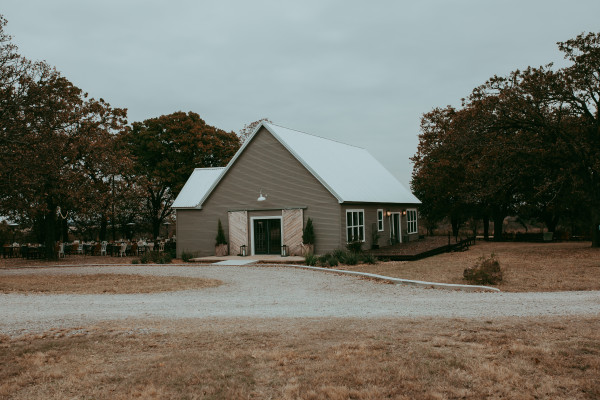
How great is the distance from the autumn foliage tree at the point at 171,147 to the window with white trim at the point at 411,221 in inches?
697

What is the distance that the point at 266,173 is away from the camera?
87.9ft

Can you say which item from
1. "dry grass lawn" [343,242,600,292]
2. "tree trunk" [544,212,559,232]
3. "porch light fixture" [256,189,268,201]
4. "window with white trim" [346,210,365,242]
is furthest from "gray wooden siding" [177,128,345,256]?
"tree trunk" [544,212,559,232]

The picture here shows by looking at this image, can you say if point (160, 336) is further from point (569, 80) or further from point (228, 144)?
point (228, 144)

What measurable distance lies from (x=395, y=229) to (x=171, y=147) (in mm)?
21633

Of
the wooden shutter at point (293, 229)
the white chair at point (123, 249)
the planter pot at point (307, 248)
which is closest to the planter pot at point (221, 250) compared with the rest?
the wooden shutter at point (293, 229)

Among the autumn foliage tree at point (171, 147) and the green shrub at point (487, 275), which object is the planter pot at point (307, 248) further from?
the autumn foliage tree at point (171, 147)

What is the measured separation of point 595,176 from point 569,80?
238 inches

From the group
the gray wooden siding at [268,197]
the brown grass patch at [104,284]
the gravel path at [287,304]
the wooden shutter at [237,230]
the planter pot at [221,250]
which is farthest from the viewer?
the planter pot at [221,250]

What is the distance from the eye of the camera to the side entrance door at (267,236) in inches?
1048

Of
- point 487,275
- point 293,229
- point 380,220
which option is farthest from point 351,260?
point 380,220

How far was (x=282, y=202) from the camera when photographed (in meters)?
26.3

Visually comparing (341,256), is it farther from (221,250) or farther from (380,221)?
(380,221)

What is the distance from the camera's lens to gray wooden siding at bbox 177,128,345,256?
2519cm

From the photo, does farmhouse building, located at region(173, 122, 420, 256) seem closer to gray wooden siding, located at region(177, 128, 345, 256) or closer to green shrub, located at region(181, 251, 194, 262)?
gray wooden siding, located at region(177, 128, 345, 256)
